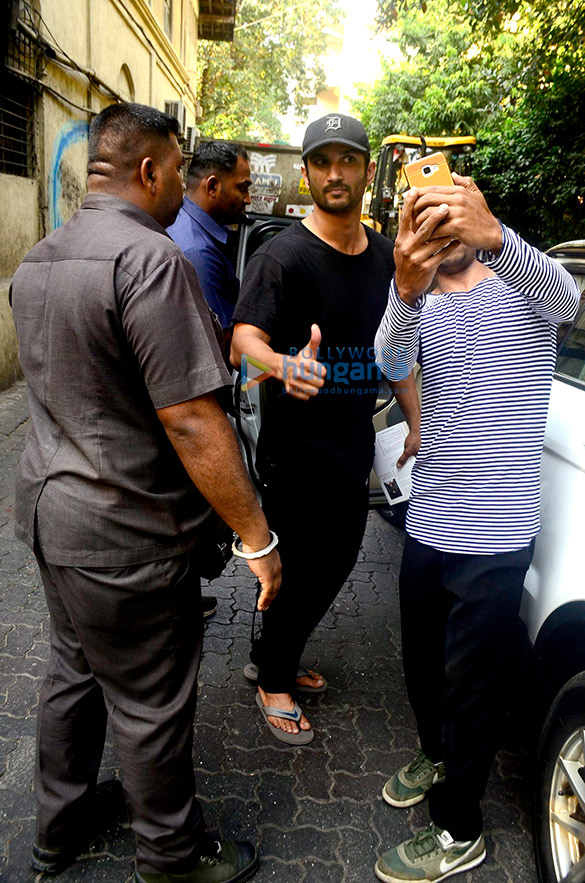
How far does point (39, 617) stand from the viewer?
311 cm

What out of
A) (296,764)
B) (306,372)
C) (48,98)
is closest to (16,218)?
(48,98)

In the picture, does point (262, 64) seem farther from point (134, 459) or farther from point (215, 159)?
point (134, 459)

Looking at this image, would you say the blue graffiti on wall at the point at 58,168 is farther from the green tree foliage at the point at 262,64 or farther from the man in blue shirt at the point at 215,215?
the green tree foliage at the point at 262,64

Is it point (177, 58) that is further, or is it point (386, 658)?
point (177, 58)

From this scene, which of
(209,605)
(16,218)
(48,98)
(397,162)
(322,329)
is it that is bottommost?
(209,605)

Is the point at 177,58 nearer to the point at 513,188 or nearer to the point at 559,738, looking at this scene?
the point at 513,188

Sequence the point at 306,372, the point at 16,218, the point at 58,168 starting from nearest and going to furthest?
the point at 306,372 < the point at 16,218 < the point at 58,168

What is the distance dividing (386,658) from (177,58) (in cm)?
1659

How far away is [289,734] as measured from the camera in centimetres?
245

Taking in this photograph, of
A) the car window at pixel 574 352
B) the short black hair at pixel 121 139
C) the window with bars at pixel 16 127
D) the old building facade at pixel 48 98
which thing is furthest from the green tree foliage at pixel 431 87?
the short black hair at pixel 121 139

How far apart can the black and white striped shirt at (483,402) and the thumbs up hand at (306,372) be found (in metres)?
0.21

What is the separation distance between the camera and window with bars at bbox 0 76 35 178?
6.48m

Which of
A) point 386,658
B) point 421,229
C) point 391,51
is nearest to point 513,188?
point 386,658

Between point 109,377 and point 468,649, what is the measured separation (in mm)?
1176
